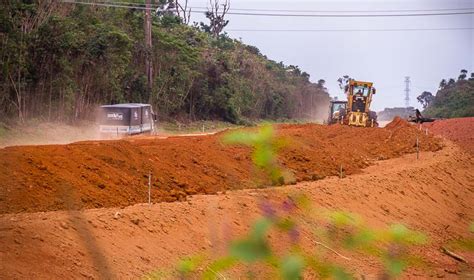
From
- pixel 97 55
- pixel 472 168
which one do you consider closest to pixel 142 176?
pixel 472 168

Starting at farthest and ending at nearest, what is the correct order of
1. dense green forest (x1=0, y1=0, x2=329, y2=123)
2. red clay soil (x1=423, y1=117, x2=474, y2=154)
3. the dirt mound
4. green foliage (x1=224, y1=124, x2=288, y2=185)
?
red clay soil (x1=423, y1=117, x2=474, y2=154) < the dirt mound < dense green forest (x1=0, y1=0, x2=329, y2=123) < green foliage (x1=224, y1=124, x2=288, y2=185)

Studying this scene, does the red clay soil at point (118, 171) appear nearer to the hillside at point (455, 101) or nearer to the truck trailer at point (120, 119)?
the truck trailer at point (120, 119)

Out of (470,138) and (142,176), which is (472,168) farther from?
(142,176)

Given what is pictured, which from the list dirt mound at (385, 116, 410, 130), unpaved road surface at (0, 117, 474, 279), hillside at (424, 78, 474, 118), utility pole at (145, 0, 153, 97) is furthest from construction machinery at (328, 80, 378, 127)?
hillside at (424, 78, 474, 118)

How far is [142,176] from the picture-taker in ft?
41.8

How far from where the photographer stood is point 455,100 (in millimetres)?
65125

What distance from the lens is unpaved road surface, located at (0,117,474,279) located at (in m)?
3.22

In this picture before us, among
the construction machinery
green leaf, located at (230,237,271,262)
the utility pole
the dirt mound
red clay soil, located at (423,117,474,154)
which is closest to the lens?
green leaf, located at (230,237,271,262)

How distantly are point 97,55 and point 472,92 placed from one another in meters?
37.6

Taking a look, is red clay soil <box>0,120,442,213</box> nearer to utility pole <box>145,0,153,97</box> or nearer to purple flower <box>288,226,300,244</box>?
purple flower <box>288,226,300,244</box>

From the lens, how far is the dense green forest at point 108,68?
3119 cm

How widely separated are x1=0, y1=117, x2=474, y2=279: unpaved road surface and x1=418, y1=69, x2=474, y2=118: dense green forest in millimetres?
41871

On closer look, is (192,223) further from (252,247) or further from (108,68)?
(108,68)

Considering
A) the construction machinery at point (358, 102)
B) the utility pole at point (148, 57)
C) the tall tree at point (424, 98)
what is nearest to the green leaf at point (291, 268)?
the construction machinery at point (358, 102)
